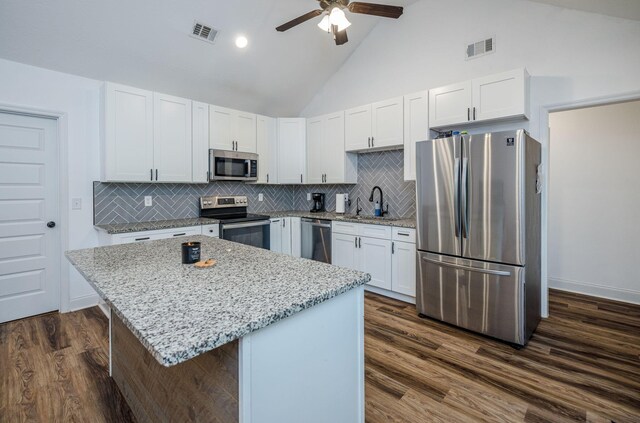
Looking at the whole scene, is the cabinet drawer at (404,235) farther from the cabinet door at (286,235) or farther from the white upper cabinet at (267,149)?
the white upper cabinet at (267,149)

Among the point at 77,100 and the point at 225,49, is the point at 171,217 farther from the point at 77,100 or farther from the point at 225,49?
the point at 225,49

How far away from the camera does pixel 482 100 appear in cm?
304

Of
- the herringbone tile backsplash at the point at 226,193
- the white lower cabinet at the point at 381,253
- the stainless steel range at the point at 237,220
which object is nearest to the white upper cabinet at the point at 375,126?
the herringbone tile backsplash at the point at 226,193

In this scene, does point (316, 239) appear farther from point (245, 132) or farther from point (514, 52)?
point (514, 52)

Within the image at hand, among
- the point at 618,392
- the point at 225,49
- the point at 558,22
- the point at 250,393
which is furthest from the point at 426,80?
the point at 250,393

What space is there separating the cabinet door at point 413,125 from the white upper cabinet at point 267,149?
2.07 metres

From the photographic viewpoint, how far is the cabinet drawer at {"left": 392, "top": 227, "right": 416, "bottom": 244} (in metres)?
3.30

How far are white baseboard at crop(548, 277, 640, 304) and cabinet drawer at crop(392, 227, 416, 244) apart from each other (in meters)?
2.19

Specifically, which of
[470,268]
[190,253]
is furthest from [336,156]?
[190,253]

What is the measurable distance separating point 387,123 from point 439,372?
2730 mm

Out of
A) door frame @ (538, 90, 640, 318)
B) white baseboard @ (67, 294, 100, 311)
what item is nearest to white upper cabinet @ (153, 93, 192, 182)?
white baseboard @ (67, 294, 100, 311)

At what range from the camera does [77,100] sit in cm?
330

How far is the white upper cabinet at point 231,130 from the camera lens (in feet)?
13.3

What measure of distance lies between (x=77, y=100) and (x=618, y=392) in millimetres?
5210
